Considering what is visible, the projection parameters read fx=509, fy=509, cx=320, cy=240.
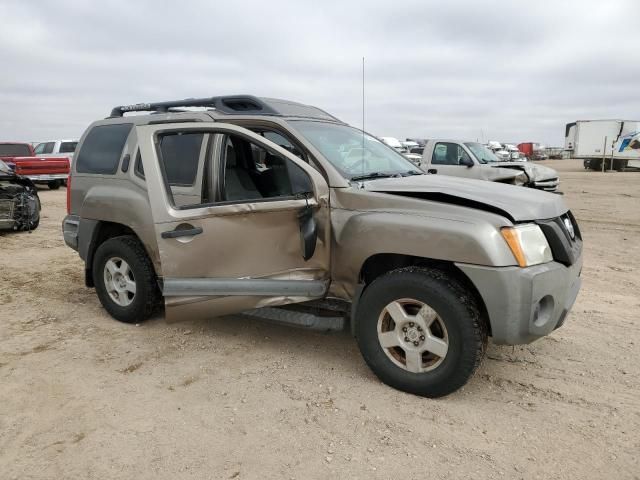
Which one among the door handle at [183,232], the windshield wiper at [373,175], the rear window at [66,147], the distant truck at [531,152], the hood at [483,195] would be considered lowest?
the distant truck at [531,152]

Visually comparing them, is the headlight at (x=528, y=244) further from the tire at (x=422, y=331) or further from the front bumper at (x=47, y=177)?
the front bumper at (x=47, y=177)

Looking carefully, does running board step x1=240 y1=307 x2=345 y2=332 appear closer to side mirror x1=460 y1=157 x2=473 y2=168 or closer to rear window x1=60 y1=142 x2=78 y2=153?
side mirror x1=460 y1=157 x2=473 y2=168

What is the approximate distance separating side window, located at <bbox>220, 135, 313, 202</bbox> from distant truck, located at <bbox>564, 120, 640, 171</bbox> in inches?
1211

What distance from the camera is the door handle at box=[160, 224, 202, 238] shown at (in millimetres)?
3660

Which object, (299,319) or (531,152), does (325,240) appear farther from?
(531,152)

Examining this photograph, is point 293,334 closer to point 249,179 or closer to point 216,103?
point 249,179

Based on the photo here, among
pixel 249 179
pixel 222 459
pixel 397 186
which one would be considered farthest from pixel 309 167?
pixel 222 459

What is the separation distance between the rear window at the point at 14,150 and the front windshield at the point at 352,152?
61.2ft

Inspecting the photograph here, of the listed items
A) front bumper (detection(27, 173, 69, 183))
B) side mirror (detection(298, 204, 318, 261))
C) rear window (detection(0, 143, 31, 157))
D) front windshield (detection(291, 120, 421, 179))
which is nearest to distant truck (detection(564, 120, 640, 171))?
front bumper (detection(27, 173, 69, 183))

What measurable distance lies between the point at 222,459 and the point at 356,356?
1.51m

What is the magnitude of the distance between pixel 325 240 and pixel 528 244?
130cm

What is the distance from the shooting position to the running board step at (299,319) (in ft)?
11.7

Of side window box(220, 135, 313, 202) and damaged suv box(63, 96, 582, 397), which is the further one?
side window box(220, 135, 313, 202)

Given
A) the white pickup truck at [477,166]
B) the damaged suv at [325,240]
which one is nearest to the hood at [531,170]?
the white pickup truck at [477,166]
